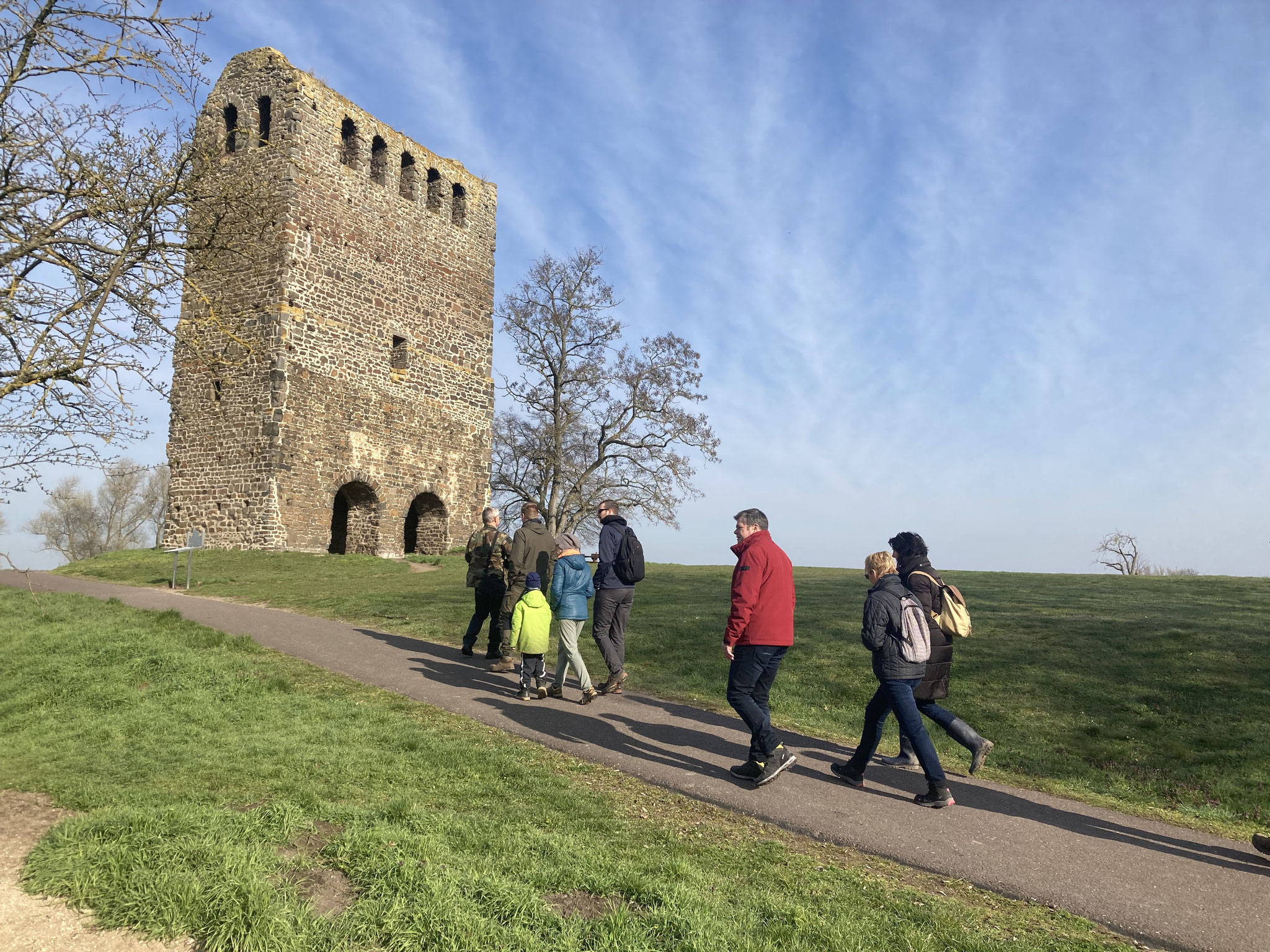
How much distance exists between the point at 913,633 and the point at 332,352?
2173 centimetres

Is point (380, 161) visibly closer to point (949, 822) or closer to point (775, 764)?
point (775, 764)

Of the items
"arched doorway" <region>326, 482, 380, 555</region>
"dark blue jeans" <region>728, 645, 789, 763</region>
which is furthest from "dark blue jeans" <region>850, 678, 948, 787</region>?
"arched doorway" <region>326, 482, 380, 555</region>

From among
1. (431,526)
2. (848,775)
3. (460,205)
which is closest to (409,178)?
(460,205)

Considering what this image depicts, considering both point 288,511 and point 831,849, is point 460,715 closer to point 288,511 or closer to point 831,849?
point 831,849

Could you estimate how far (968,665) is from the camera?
10.4 metres

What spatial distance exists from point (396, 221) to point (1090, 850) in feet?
86.8

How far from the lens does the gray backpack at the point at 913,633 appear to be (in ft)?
20.4

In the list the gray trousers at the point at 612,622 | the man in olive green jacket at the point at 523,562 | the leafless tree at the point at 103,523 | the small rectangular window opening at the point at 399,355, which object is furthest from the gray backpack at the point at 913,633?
the leafless tree at the point at 103,523

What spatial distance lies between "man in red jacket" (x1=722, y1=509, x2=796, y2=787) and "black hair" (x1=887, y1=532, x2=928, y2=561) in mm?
1273

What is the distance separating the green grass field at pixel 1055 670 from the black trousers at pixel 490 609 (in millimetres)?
1461

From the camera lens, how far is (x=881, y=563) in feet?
21.6

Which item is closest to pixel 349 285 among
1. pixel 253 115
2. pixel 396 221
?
pixel 396 221

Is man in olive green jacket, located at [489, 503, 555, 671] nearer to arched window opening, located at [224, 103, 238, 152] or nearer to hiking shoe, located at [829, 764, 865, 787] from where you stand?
hiking shoe, located at [829, 764, 865, 787]

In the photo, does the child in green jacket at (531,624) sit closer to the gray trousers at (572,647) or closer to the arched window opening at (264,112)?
the gray trousers at (572,647)
